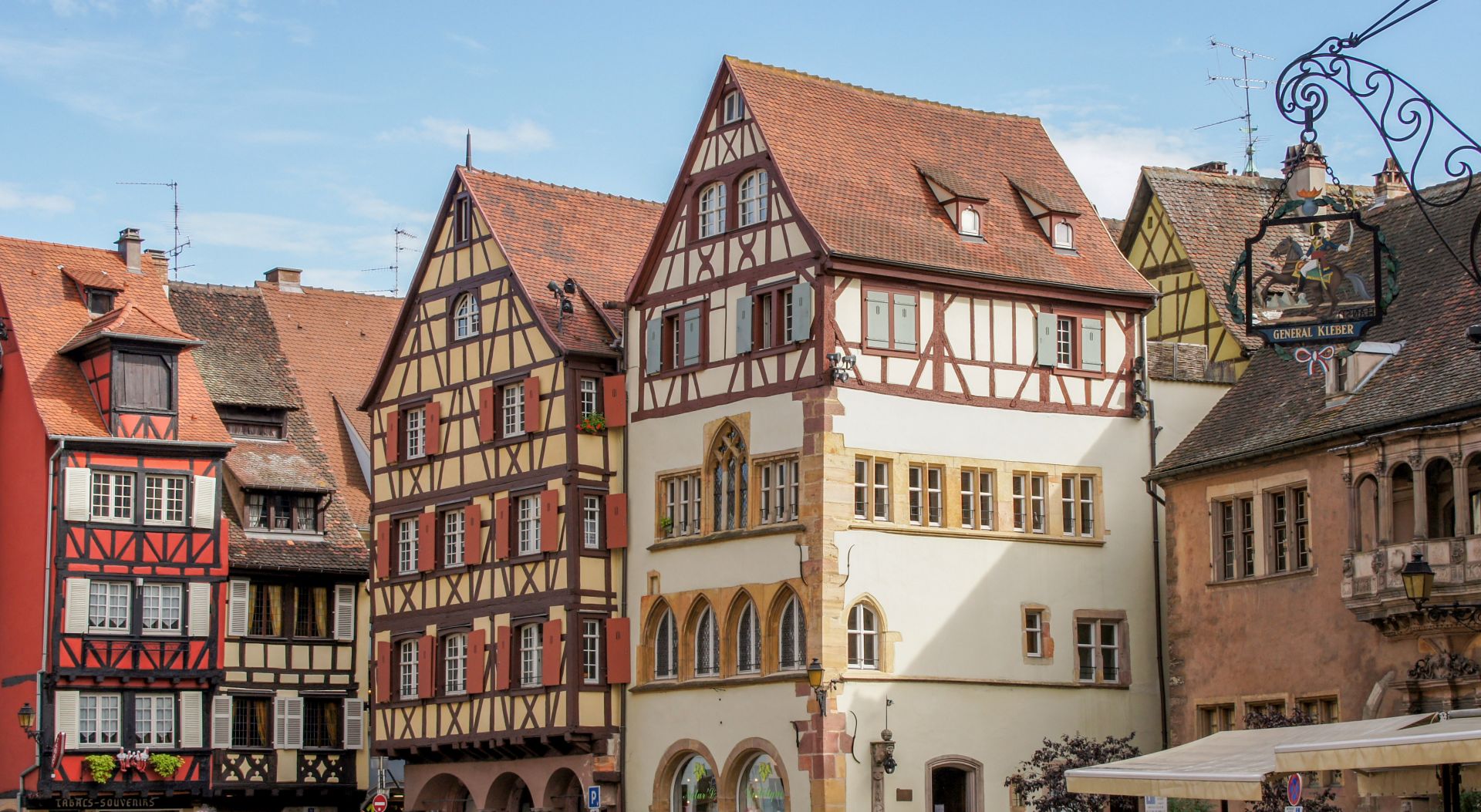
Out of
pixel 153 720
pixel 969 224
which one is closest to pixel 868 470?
pixel 969 224

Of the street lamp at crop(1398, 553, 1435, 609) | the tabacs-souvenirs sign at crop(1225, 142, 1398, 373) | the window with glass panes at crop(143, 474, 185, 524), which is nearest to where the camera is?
the tabacs-souvenirs sign at crop(1225, 142, 1398, 373)

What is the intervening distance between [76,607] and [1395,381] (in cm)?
2720

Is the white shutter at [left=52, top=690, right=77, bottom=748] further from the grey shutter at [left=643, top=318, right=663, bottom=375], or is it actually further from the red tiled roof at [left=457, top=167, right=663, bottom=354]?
the grey shutter at [left=643, top=318, right=663, bottom=375]

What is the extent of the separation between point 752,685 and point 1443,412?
12326mm

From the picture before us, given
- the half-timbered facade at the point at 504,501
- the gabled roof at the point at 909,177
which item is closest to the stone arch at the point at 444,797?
the half-timbered facade at the point at 504,501

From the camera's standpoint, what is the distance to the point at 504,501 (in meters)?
46.3

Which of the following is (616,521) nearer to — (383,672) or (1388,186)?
(383,672)

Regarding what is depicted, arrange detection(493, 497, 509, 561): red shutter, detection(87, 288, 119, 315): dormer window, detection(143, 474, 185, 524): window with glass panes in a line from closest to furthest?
detection(493, 497, 509, 561): red shutter
detection(143, 474, 185, 524): window with glass panes
detection(87, 288, 119, 315): dormer window

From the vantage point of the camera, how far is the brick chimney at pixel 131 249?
56.4 metres

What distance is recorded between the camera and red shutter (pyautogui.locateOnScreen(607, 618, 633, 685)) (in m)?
44.1

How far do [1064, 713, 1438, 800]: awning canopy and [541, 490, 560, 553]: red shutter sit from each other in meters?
16.3

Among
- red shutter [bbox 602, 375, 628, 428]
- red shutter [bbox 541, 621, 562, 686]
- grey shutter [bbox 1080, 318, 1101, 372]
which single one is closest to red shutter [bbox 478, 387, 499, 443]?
red shutter [bbox 602, 375, 628, 428]

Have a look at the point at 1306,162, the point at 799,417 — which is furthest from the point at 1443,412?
the point at 799,417

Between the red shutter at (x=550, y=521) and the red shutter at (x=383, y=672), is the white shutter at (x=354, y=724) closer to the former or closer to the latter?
the red shutter at (x=383, y=672)
